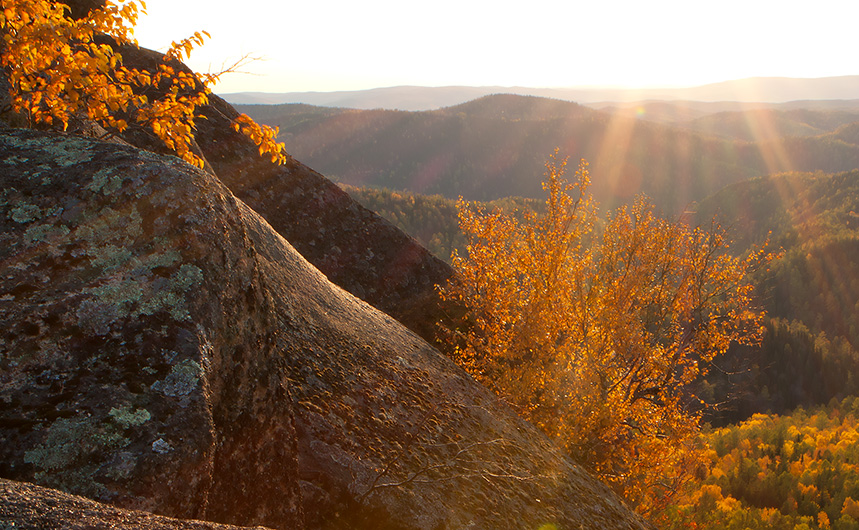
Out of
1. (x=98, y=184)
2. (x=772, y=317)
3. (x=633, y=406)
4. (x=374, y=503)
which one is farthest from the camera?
(x=772, y=317)

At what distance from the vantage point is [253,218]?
643cm

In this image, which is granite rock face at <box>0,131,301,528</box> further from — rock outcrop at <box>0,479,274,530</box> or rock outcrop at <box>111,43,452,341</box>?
rock outcrop at <box>111,43,452,341</box>

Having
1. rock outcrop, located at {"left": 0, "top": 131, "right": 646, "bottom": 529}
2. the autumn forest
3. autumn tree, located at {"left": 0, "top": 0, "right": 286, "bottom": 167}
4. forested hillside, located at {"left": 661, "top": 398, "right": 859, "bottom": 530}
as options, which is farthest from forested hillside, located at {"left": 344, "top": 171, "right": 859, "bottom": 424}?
rock outcrop, located at {"left": 0, "top": 131, "right": 646, "bottom": 529}

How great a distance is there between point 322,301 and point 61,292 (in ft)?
11.5

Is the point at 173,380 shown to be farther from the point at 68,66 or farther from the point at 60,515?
the point at 68,66

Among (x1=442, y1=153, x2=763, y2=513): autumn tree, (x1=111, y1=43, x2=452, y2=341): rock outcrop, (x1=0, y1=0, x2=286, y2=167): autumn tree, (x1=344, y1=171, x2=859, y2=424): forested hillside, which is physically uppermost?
(x1=0, y1=0, x2=286, y2=167): autumn tree

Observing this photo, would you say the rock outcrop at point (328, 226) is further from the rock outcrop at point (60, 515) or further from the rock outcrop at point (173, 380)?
the rock outcrop at point (60, 515)

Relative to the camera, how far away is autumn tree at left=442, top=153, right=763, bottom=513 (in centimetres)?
1570

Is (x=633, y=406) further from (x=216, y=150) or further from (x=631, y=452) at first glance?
(x=216, y=150)

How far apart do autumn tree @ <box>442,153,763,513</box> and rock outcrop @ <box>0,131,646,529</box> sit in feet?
30.3

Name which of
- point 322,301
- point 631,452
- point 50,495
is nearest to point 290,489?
point 50,495

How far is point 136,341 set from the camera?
268 centimetres

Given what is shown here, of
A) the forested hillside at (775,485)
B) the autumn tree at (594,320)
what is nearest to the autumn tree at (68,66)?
the autumn tree at (594,320)

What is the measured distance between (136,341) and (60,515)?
3.65 feet
